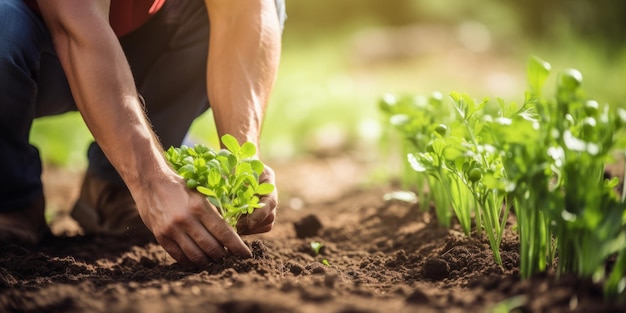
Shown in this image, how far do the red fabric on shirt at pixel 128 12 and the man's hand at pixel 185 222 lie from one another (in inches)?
32.4

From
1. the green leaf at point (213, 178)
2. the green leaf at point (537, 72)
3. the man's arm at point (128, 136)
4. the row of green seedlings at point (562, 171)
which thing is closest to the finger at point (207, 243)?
the man's arm at point (128, 136)

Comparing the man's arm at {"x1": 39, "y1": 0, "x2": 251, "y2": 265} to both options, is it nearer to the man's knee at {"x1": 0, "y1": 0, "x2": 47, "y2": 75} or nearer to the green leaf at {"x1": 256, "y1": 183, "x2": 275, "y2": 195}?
the green leaf at {"x1": 256, "y1": 183, "x2": 275, "y2": 195}

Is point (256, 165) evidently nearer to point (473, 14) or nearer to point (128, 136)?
point (128, 136)

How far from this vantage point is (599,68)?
6672mm

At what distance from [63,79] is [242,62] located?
30.1 inches

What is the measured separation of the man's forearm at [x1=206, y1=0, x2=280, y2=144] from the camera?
88.6 inches

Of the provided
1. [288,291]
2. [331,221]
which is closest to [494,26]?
[331,221]

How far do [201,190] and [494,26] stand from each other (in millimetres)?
9163

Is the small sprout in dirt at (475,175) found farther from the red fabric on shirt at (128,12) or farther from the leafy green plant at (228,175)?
the red fabric on shirt at (128,12)

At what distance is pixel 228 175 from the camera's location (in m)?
1.87

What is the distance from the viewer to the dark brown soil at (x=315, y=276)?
1.47 m

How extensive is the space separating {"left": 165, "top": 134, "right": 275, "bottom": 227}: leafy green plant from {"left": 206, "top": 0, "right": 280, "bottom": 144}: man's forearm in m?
0.33

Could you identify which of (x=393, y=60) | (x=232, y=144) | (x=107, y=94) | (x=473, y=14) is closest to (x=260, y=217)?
(x=232, y=144)

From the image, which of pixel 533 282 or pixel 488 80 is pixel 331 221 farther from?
pixel 488 80
